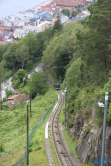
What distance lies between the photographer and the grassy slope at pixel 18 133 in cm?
2344

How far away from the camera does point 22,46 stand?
68750mm

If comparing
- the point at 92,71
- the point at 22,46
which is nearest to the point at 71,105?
the point at 92,71

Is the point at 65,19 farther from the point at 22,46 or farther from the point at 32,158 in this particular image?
the point at 32,158

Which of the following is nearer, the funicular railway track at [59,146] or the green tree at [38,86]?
the funicular railway track at [59,146]

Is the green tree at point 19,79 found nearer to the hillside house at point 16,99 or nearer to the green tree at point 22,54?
the hillside house at point 16,99

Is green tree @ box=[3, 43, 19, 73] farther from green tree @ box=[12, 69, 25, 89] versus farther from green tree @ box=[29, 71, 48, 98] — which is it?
green tree @ box=[29, 71, 48, 98]

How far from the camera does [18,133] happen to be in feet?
101

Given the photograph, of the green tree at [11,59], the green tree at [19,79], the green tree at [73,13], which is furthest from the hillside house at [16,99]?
the green tree at [73,13]

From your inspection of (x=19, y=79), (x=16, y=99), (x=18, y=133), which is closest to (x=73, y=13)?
(x=19, y=79)

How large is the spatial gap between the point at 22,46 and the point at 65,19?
6511 centimetres

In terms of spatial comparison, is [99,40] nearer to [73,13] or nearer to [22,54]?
[22,54]

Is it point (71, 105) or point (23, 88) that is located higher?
point (71, 105)

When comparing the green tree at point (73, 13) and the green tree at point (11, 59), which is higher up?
the green tree at point (73, 13)

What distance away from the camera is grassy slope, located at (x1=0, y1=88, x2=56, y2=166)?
23438 mm
